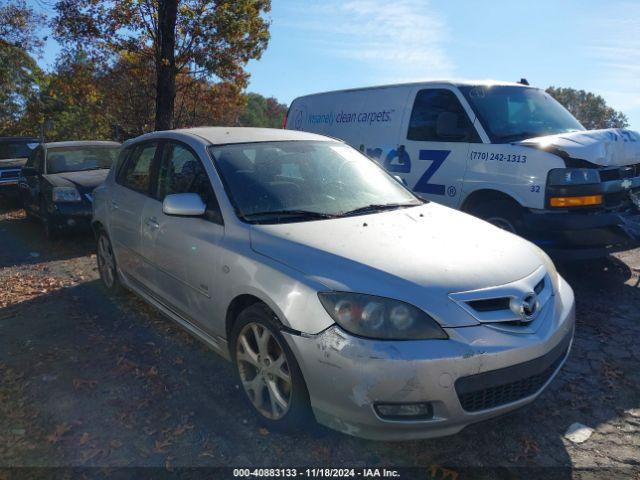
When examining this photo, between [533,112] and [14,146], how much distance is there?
12733 millimetres

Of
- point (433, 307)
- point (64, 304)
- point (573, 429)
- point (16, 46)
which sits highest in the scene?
point (16, 46)

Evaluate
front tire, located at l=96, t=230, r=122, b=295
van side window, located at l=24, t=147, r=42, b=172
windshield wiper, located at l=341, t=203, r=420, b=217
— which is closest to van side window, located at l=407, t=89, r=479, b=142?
windshield wiper, located at l=341, t=203, r=420, b=217

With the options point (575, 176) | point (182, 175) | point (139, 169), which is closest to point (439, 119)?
point (575, 176)

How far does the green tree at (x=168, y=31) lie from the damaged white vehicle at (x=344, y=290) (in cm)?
1073

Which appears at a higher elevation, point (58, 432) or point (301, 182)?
point (301, 182)

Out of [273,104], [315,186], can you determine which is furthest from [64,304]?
[273,104]

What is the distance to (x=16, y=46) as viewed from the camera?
71.1 ft

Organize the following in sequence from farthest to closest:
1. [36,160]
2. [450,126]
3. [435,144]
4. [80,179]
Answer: [36,160], [80,179], [435,144], [450,126]

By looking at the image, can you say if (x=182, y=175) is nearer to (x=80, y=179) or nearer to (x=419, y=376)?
(x=419, y=376)

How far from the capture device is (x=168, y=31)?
13562mm

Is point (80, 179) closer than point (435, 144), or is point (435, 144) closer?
point (435, 144)

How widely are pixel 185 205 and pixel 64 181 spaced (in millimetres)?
5640

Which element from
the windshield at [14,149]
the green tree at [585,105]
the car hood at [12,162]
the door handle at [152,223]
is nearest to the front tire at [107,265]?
the door handle at [152,223]

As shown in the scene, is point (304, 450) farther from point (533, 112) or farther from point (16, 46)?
point (16, 46)
